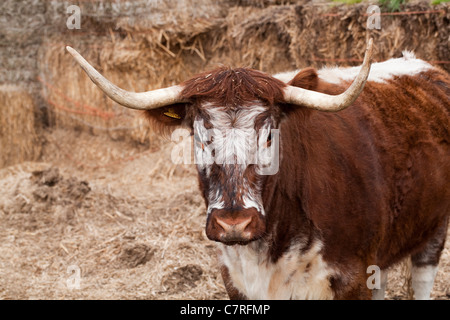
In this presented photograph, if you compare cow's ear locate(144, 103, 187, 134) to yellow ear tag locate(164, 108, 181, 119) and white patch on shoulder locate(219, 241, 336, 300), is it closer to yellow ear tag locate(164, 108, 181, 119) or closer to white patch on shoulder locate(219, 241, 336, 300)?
yellow ear tag locate(164, 108, 181, 119)

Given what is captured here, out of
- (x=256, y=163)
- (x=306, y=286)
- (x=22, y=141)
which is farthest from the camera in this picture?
(x=22, y=141)

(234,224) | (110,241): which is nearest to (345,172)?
(234,224)

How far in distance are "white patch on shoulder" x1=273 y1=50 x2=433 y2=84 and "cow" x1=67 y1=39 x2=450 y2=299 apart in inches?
1.2

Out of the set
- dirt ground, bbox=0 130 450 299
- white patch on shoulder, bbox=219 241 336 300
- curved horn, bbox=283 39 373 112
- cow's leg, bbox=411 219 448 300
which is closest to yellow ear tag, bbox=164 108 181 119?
curved horn, bbox=283 39 373 112

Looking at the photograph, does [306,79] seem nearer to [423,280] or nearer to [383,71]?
[383,71]

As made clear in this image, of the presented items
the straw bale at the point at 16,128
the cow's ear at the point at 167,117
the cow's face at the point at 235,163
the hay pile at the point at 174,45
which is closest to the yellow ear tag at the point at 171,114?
the cow's ear at the point at 167,117

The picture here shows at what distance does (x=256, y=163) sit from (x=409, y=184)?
1492 millimetres

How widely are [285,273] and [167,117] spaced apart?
1262mm

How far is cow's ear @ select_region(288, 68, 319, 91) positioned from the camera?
11.7ft

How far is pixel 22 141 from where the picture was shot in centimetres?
985

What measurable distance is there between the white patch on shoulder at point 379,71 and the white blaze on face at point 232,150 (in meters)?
0.97

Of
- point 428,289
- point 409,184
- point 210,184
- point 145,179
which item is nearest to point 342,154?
point 409,184

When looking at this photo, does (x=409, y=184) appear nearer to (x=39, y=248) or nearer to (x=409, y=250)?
(x=409, y=250)

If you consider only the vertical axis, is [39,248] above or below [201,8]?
below
